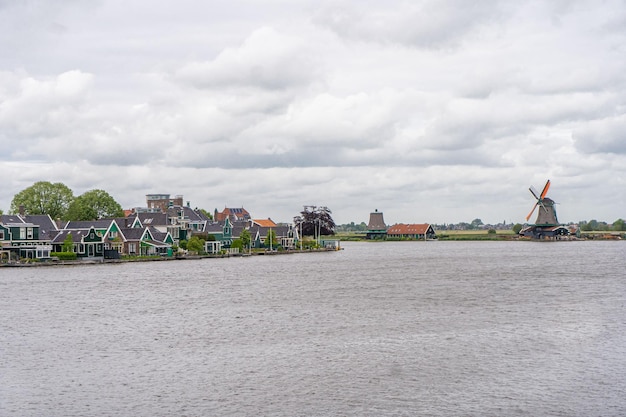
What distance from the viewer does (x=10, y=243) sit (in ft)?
271

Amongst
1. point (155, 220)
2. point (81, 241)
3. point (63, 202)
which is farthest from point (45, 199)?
point (81, 241)

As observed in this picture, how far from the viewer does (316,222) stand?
162 meters

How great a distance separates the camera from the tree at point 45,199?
11469cm

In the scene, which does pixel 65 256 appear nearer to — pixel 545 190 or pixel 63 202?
pixel 63 202

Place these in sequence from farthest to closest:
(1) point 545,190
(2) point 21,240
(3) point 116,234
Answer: (1) point 545,190 → (3) point 116,234 → (2) point 21,240

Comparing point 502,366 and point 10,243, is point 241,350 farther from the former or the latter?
point 10,243

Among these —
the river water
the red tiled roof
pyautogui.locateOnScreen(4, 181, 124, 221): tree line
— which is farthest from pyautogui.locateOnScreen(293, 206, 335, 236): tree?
the river water

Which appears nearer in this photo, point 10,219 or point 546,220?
point 10,219

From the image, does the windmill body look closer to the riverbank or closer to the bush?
the riverbank

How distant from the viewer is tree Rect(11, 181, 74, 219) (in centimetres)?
11469

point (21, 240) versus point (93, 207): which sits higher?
point (93, 207)

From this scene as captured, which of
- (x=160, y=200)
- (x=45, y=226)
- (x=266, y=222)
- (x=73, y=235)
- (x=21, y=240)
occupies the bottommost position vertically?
(x=21, y=240)

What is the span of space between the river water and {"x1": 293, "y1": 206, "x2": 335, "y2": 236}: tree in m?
106

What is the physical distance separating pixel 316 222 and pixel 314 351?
13325cm
